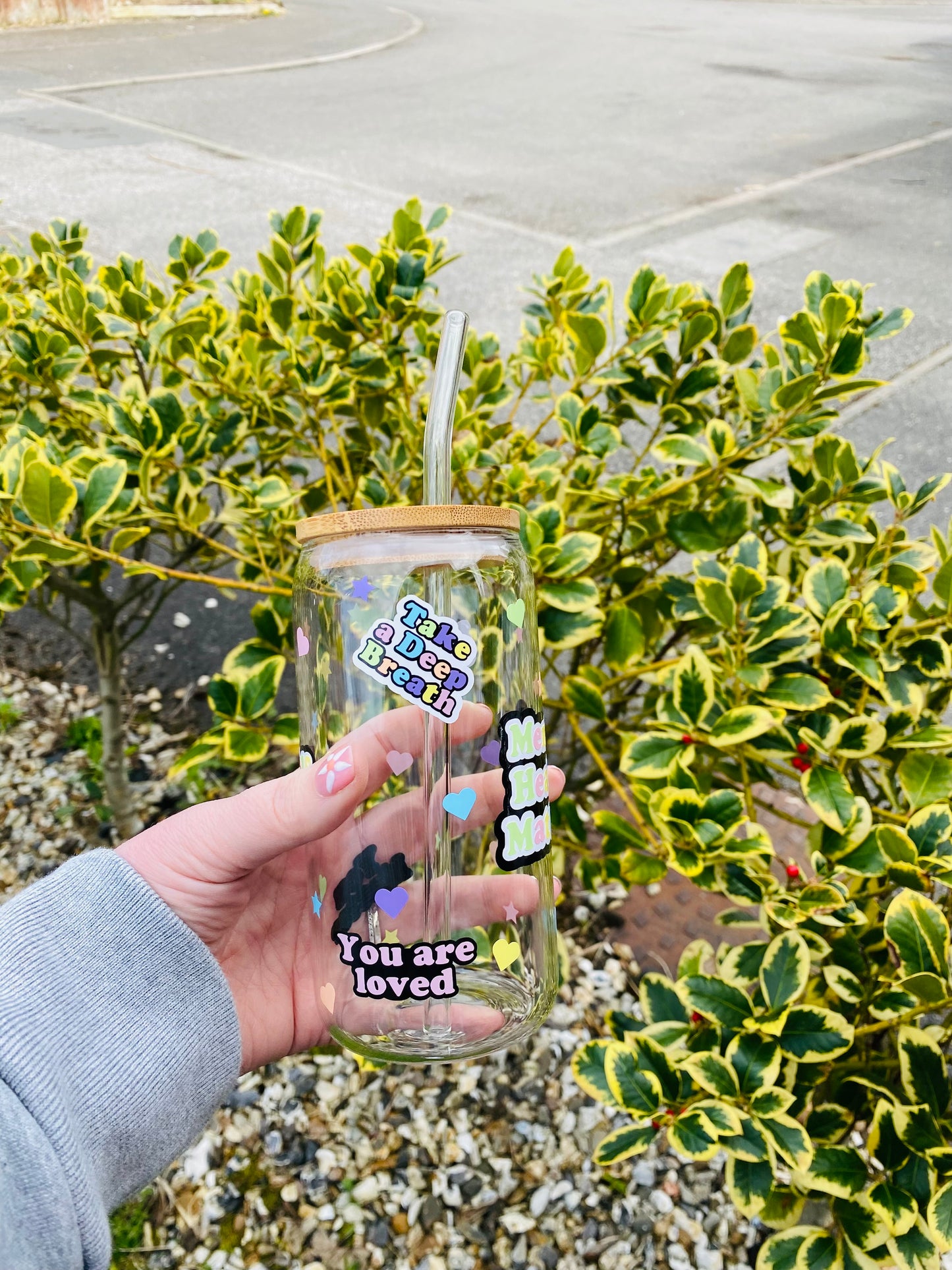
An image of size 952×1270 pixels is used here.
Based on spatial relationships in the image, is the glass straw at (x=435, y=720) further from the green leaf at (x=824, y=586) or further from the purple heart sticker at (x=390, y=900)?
the green leaf at (x=824, y=586)

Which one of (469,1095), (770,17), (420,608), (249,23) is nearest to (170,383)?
(420,608)

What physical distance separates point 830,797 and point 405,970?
686 millimetres

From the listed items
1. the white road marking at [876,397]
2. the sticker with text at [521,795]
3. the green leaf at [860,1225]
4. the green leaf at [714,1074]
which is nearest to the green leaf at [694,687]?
the sticker with text at [521,795]

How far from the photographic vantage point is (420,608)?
1119mm

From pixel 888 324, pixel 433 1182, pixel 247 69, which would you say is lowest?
pixel 433 1182

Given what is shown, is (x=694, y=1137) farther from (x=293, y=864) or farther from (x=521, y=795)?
(x=293, y=864)

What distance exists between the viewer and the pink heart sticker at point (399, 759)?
1.19m

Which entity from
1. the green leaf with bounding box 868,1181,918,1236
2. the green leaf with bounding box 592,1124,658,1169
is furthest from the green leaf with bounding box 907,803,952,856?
the green leaf with bounding box 592,1124,658,1169

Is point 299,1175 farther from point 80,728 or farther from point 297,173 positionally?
point 297,173

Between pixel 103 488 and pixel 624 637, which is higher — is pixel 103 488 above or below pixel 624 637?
above

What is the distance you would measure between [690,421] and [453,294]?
4.56 metres

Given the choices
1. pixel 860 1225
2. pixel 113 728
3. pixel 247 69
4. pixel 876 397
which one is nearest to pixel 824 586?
pixel 860 1225

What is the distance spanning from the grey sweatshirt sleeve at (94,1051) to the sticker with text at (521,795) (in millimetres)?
458

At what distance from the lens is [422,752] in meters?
1.23
